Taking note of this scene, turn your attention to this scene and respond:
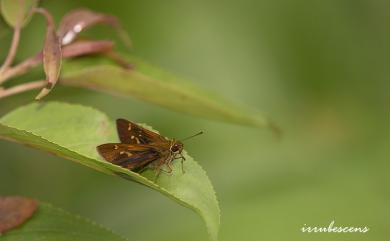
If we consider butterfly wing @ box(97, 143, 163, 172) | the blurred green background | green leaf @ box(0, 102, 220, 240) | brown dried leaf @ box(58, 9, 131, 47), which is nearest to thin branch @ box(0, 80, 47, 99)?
green leaf @ box(0, 102, 220, 240)

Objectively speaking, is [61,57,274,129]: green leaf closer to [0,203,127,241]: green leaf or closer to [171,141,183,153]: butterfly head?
[171,141,183,153]: butterfly head

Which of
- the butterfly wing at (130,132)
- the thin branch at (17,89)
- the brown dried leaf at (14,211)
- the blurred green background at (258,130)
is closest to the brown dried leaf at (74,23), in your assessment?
the thin branch at (17,89)

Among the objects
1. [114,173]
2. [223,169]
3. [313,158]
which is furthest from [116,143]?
[313,158]

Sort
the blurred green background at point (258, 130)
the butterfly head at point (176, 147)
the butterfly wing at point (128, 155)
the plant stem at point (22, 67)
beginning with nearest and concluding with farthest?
the butterfly wing at point (128, 155), the butterfly head at point (176, 147), the plant stem at point (22, 67), the blurred green background at point (258, 130)

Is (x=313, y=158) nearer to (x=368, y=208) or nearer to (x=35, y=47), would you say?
(x=368, y=208)

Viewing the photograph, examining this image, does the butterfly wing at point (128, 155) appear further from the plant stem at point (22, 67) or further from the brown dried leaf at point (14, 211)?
the plant stem at point (22, 67)
